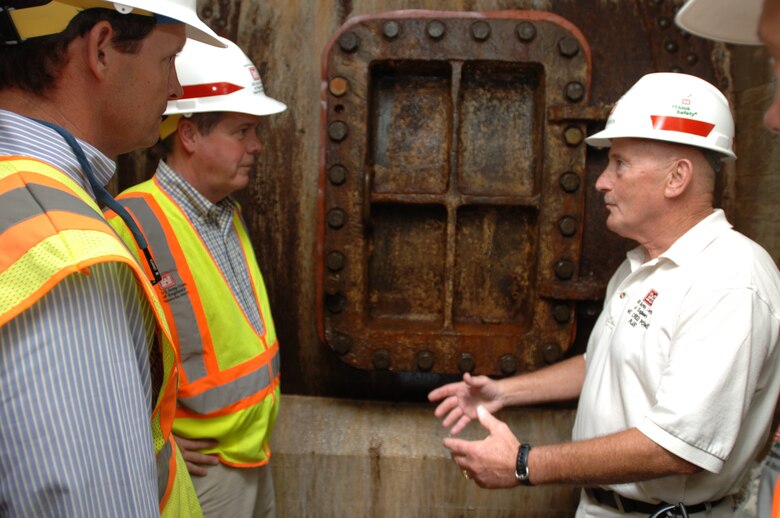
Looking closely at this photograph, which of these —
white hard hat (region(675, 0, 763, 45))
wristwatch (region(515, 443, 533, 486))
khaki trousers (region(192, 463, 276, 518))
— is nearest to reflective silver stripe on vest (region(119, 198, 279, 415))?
khaki trousers (region(192, 463, 276, 518))

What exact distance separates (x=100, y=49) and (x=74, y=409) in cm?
58

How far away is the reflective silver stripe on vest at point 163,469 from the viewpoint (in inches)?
47.3

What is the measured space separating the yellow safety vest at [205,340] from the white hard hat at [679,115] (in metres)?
1.28

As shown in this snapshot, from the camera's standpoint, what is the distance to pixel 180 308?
1.85 m

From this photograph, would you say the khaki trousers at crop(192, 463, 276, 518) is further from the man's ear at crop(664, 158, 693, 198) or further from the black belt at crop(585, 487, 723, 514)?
the man's ear at crop(664, 158, 693, 198)

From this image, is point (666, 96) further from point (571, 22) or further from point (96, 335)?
point (96, 335)

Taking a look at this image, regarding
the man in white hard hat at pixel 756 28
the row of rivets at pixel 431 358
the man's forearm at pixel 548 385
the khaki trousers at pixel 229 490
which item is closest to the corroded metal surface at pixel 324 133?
the row of rivets at pixel 431 358

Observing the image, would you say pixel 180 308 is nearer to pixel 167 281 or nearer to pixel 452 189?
pixel 167 281

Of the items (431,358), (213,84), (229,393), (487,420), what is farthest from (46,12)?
(431,358)

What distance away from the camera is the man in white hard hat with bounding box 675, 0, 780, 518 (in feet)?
3.85

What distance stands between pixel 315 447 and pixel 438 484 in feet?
1.64

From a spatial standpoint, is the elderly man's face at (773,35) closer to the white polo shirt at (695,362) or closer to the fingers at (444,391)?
the white polo shirt at (695,362)

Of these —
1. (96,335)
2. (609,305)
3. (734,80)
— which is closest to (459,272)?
(609,305)

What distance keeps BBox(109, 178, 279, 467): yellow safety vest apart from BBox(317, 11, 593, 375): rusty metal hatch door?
428 millimetres
